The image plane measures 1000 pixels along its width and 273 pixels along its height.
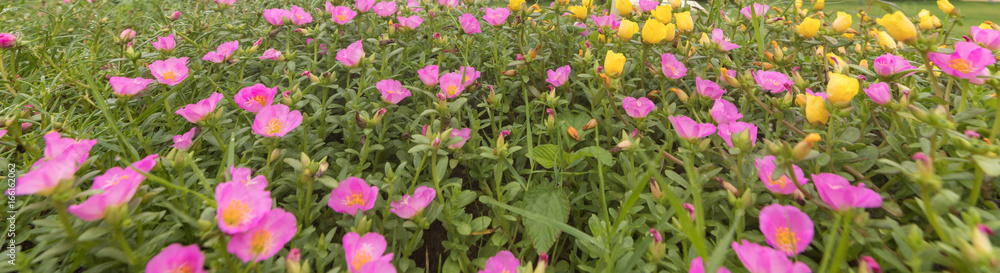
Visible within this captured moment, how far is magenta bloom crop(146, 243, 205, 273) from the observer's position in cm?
82

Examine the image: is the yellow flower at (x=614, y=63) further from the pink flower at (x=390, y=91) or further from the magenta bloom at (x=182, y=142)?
the magenta bloom at (x=182, y=142)

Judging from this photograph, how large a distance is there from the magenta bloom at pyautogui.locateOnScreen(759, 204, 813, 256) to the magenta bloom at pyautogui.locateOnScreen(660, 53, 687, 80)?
72cm

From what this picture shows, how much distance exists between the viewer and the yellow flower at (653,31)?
Result: 154 centimetres

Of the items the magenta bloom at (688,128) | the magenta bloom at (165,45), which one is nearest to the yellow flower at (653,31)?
the magenta bloom at (688,128)

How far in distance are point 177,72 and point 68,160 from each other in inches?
28.8

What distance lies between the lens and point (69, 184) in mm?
814

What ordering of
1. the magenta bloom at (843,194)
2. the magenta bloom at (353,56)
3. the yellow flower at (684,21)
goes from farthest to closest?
the yellow flower at (684,21), the magenta bloom at (353,56), the magenta bloom at (843,194)

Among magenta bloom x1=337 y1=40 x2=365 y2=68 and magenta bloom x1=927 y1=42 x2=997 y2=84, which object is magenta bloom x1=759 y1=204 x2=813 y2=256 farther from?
magenta bloom x1=337 y1=40 x2=365 y2=68

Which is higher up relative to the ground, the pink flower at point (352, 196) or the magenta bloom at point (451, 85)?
the magenta bloom at point (451, 85)

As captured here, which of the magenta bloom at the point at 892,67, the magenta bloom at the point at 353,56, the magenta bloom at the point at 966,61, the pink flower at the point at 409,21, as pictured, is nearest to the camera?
the magenta bloom at the point at 966,61

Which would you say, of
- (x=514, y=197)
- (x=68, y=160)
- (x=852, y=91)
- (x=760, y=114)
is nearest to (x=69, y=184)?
(x=68, y=160)

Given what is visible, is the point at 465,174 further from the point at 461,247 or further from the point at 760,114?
the point at 760,114

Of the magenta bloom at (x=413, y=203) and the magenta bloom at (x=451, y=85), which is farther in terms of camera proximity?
the magenta bloom at (x=451, y=85)

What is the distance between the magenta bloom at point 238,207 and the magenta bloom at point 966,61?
1.57 meters
